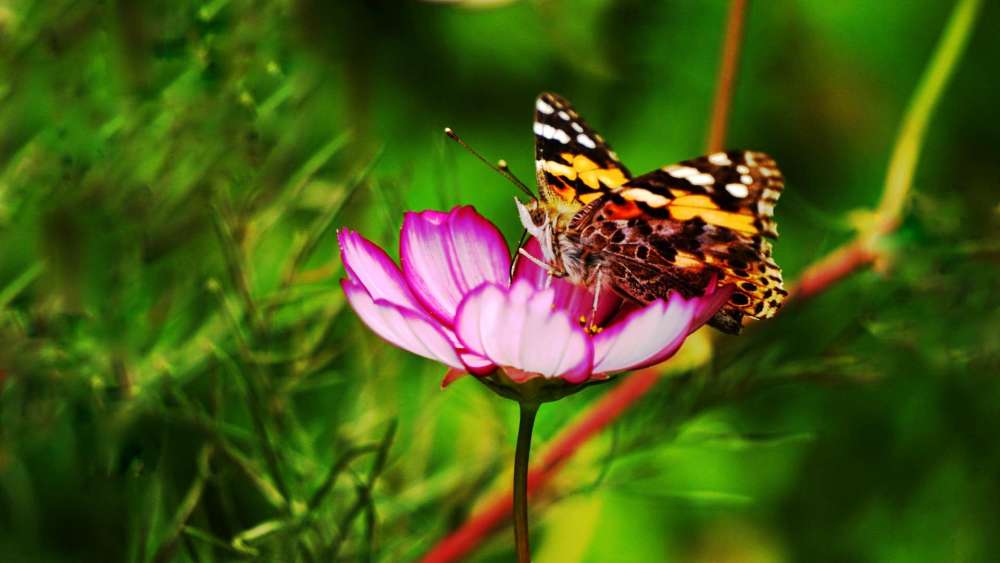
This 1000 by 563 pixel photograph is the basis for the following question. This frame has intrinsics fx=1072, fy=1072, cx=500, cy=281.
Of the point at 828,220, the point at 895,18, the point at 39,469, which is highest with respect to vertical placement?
the point at 895,18

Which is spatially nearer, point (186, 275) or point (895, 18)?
point (186, 275)

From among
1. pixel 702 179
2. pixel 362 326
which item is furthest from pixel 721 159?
pixel 362 326

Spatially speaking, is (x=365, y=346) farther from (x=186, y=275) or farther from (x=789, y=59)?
(x=789, y=59)

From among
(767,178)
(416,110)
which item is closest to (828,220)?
(767,178)

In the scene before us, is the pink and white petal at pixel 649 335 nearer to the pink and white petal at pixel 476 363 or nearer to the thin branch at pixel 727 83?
the pink and white petal at pixel 476 363

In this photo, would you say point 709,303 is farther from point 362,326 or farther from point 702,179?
point 362,326

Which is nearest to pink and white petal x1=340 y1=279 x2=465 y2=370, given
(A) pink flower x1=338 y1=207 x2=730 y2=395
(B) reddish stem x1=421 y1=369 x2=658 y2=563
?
(A) pink flower x1=338 y1=207 x2=730 y2=395

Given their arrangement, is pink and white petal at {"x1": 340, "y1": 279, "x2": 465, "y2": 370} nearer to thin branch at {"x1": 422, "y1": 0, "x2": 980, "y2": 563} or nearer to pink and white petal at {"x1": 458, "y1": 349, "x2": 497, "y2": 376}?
pink and white petal at {"x1": 458, "y1": 349, "x2": 497, "y2": 376}

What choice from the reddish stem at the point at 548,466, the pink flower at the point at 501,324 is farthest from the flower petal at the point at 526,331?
the reddish stem at the point at 548,466
